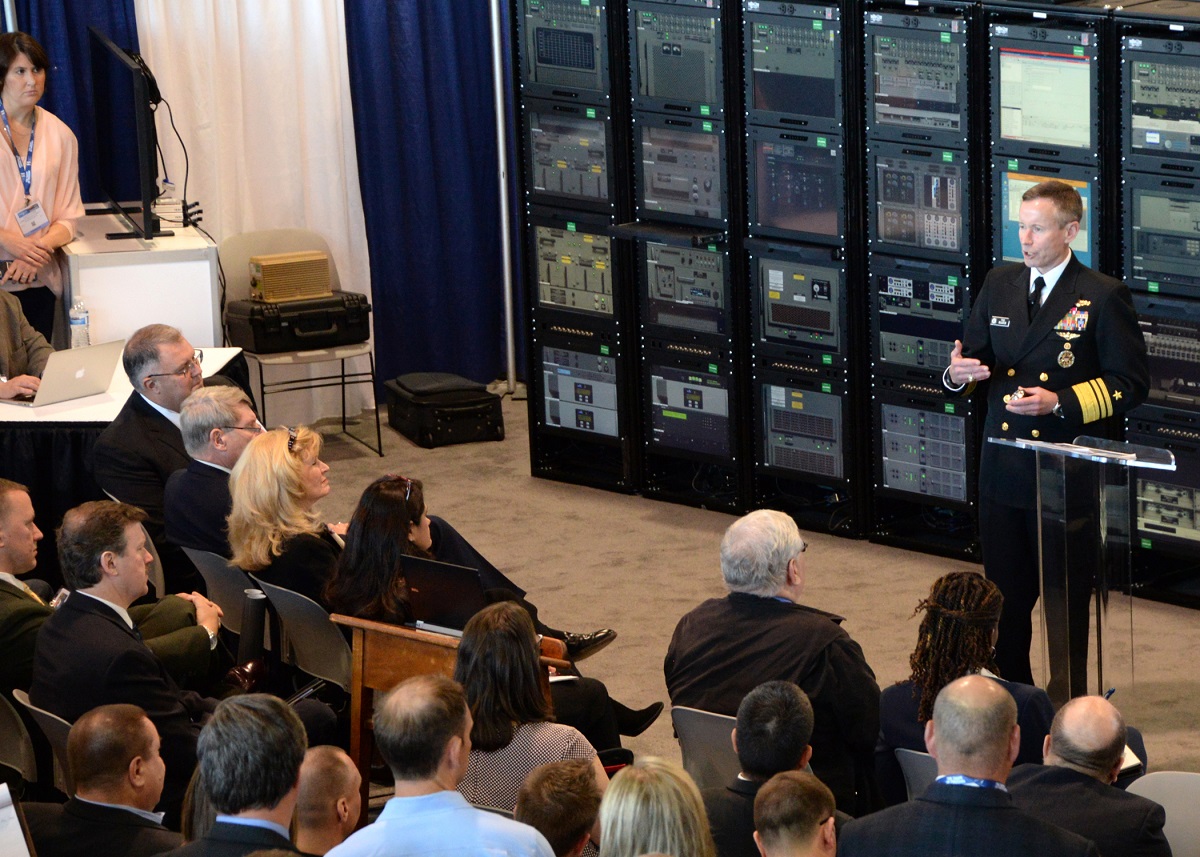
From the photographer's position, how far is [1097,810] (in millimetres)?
2982

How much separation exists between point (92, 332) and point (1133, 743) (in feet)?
14.6

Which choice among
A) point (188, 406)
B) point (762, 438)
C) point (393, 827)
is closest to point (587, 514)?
point (762, 438)

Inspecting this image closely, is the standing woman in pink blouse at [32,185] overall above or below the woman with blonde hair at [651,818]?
above

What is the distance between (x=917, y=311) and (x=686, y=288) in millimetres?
1037

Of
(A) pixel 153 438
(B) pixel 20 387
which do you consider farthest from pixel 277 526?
(B) pixel 20 387

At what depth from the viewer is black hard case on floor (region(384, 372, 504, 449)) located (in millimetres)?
7902

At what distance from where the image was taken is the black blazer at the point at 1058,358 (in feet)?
Result: 14.7

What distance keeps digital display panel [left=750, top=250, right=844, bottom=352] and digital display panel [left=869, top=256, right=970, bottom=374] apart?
0.17 metres

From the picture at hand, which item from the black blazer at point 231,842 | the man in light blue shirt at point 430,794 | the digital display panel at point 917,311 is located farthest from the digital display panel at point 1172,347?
the black blazer at point 231,842

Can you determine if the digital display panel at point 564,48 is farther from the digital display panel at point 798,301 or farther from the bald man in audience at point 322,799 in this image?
the bald man in audience at point 322,799

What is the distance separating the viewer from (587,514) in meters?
7.00

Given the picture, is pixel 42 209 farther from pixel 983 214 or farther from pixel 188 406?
pixel 983 214

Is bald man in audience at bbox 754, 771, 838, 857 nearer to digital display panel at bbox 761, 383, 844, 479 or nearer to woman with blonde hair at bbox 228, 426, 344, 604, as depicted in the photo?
woman with blonde hair at bbox 228, 426, 344, 604

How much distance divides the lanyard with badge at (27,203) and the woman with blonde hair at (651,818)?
4634 mm
